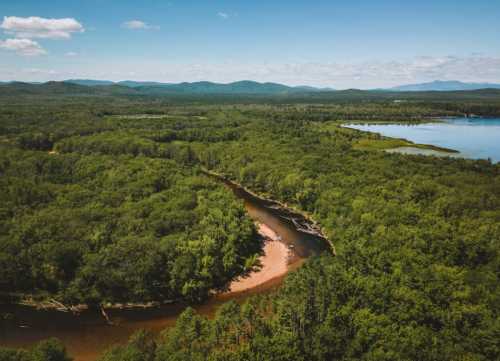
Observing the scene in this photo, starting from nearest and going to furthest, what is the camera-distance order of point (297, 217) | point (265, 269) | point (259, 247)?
point (265, 269) < point (259, 247) < point (297, 217)

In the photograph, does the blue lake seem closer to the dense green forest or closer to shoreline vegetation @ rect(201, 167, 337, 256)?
the dense green forest

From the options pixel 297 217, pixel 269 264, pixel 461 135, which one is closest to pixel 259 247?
pixel 269 264

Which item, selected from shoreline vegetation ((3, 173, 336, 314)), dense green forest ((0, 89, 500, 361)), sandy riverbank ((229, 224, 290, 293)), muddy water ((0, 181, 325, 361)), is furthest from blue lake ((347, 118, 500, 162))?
muddy water ((0, 181, 325, 361))

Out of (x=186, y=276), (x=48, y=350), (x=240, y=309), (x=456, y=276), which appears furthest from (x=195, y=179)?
(x=456, y=276)


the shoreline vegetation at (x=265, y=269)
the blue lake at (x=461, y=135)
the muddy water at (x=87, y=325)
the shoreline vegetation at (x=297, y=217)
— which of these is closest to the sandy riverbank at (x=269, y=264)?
the shoreline vegetation at (x=265, y=269)

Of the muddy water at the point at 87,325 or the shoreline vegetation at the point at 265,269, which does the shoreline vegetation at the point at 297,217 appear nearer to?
the shoreline vegetation at the point at 265,269

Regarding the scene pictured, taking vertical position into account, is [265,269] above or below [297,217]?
below

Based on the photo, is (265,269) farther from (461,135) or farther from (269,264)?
(461,135)
